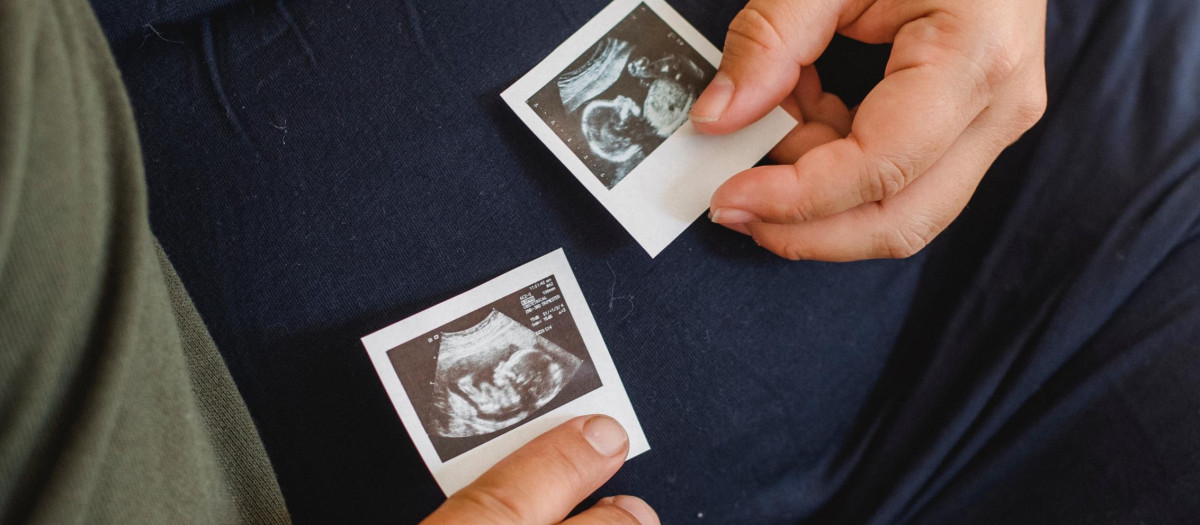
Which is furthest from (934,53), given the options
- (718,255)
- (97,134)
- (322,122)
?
(97,134)

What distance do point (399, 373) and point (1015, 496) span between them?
0.78 m

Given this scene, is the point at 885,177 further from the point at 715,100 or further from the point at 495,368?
the point at 495,368

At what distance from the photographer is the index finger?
78 cm

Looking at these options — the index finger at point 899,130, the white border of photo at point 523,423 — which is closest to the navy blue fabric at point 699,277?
the white border of photo at point 523,423

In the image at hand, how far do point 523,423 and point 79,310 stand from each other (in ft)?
1.60

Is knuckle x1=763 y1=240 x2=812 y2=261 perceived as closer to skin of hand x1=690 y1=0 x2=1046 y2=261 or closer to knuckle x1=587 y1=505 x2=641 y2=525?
skin of hand x1=690 y1=0 x2=1046 y2=261

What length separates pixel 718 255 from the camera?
90 cm

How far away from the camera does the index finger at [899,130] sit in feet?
2.55

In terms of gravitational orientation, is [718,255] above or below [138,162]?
below

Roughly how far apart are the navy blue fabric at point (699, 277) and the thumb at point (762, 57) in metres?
0.10

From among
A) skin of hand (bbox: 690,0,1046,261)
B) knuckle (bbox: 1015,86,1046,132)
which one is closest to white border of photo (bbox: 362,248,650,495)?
skin of hand (bbox: 690,0,1046,261)

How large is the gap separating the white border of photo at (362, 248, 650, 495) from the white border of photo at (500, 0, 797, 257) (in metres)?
0.11

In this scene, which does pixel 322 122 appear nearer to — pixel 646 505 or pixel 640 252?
pixel 640 252

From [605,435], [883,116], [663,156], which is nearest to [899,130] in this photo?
[883,116]
